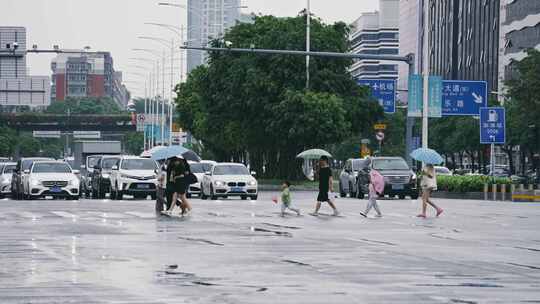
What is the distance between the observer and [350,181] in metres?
60.3

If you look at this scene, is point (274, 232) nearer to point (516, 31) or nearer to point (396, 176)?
point (396, 176)

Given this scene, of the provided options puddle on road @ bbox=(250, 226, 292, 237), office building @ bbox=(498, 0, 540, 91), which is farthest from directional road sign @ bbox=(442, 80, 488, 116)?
office building @ bbox=(498, 0, 540, 91)

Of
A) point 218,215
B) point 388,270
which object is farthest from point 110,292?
point 218,215

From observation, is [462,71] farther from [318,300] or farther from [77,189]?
[318,300]

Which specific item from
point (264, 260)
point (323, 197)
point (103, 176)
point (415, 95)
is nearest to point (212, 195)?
point (103, 176)

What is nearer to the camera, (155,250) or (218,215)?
(155,250)

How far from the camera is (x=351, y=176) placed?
6028cm

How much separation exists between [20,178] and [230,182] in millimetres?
8157

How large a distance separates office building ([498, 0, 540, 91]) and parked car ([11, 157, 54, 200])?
77340 millimetres

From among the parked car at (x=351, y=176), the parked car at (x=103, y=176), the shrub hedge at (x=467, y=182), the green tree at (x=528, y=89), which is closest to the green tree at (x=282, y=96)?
the green tree at (x=528, y=89)

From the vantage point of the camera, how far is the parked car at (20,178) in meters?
50.2

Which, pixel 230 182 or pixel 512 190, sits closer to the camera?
pixel 230 182

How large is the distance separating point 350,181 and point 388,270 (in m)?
42.9


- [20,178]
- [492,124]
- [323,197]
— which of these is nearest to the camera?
[323,197]
